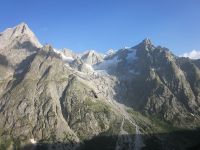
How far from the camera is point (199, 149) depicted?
410 ft

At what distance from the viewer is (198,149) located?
414 ft

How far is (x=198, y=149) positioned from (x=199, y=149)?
1.48m
